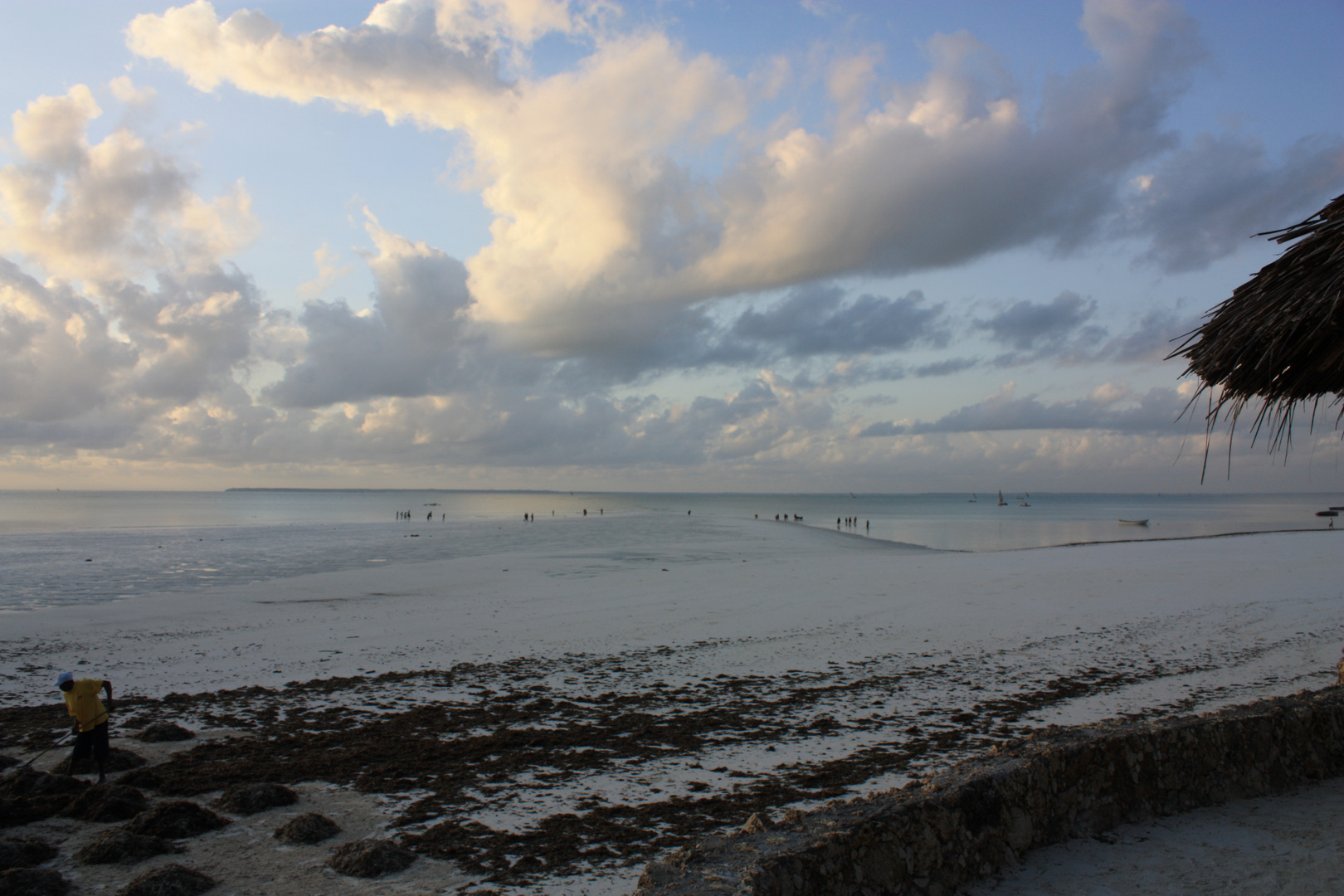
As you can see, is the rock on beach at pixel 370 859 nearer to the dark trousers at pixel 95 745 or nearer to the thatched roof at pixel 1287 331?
the dark trousers at pixel 95 745

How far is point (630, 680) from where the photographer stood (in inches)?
449

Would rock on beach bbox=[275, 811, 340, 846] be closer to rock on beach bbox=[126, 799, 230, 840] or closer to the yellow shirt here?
rock on beach bbox=[126, 799, 230, 840]

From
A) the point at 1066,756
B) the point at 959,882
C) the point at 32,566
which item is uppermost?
the point at 1066,756

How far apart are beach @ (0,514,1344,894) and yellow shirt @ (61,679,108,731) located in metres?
0.93

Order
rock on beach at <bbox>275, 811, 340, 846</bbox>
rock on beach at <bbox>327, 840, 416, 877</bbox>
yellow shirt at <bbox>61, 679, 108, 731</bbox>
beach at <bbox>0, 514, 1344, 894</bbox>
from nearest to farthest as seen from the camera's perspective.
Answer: rock on beach at <bbox>327, 840, 416, 877</bbox> < rock on beach at <bbox>275, 811, 340, 846</bbox> < beach at <bbox>0, 514, 1344, 894</bbox> < yellow shirt at <bbox>61, 679, 108, 731</bbox>

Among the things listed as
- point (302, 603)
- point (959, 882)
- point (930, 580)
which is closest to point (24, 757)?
point (959, 882)

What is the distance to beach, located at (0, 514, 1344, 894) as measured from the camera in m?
6.59

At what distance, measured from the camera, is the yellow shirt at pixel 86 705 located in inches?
283

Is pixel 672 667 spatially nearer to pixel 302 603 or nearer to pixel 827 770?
pixel 827 770

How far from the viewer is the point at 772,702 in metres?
9.90

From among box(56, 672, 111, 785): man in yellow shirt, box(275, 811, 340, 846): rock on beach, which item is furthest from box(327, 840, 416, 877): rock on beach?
box(56, 672, 111, 785): man in yellow shirt

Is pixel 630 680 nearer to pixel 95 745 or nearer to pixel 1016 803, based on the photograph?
pixel 95 745

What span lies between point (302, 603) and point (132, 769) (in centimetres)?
1345

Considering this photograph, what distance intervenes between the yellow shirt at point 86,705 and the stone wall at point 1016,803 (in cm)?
666
